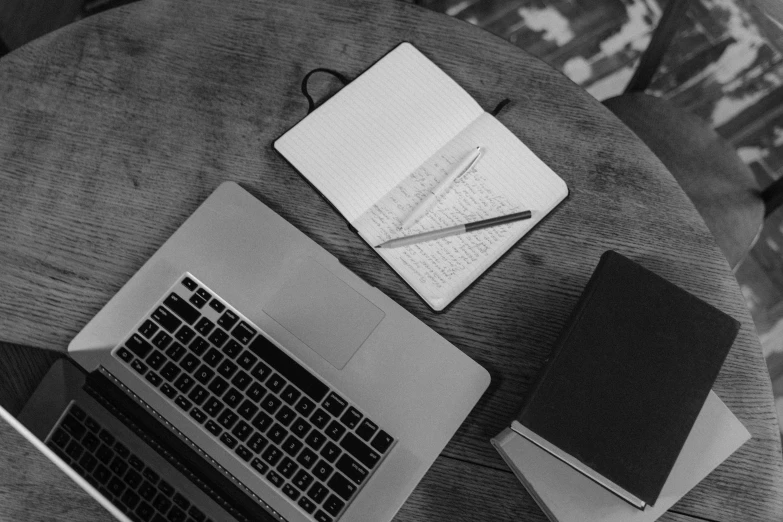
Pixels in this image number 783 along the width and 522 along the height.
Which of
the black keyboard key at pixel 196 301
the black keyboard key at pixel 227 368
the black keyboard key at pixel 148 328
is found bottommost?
the black keyboard key at pixel 227 368

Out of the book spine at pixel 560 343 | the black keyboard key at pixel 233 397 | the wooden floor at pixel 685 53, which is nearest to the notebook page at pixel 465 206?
the book spine at pixel 560 343

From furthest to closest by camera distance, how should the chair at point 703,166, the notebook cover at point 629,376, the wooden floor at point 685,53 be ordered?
the wooden floor at point 685,53 → the chair at point 703,166 → the notebook cover at point 629,376

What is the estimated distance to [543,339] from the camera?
72 cm

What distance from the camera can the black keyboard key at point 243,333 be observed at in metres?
0.69

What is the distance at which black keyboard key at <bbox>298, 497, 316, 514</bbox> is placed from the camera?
0.64 metres

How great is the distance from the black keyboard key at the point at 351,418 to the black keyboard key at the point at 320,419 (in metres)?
0.02

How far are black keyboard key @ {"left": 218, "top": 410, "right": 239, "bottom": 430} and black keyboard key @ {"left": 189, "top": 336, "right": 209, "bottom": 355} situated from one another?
7 centimetres

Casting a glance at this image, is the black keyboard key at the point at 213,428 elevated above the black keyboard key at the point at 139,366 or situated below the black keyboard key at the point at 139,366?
below

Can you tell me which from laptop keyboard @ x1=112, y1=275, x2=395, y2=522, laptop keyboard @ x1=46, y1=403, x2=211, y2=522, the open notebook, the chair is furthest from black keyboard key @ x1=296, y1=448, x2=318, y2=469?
the chair

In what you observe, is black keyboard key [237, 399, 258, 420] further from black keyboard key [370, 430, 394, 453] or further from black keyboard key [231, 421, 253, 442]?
black keyboard key [370, 430, 394, 453]

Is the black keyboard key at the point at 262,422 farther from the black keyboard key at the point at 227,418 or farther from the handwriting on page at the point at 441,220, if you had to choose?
the handwriting on page at the point at 441,220

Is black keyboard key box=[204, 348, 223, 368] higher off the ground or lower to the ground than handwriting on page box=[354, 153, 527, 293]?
lower

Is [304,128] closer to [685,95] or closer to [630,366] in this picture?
[630,366]

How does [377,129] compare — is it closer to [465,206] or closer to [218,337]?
[465,206]
